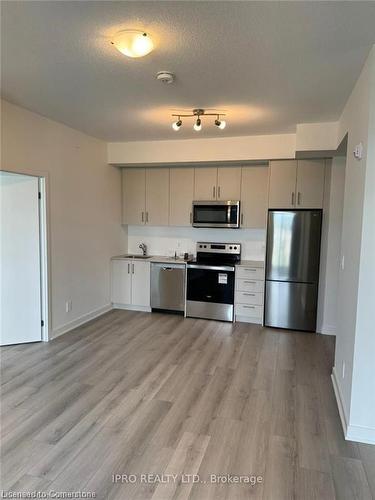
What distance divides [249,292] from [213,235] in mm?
1182

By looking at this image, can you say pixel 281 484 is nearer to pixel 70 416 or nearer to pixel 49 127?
pixel 70 416

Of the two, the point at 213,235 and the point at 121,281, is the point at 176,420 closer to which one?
the point at 121,281

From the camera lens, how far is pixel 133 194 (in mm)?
5590

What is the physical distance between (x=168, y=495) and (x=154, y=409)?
0.86 metres

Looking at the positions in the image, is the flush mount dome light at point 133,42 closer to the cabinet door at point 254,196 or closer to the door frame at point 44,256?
the door frame at point 44,256

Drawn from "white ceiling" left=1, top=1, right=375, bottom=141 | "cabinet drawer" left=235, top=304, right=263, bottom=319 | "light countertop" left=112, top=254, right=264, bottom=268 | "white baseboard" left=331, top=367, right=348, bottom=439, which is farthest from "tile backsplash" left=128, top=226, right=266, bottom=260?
"white baseboard" left=331, top=367, right=348, bottom=439

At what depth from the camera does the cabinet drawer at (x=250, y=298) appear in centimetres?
480

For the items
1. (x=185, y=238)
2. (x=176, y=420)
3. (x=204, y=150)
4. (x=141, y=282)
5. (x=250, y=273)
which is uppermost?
(x=204, y=150)

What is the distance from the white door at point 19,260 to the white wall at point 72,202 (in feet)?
0.58

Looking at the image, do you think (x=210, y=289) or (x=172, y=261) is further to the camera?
(x=172, y=261)

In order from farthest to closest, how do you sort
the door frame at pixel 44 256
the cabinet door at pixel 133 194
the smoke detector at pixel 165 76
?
the cabinet door at pixel 133 194 < the door frame at pixel 44 256 < the smoke detector at pixel 165 76

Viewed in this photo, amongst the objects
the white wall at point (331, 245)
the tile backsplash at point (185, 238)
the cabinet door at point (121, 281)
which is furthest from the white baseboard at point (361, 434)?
the cabinet door at point (121, 281)

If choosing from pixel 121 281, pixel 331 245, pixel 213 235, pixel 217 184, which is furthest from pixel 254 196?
pixel 121 281

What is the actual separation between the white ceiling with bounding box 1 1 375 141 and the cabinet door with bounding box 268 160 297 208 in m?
0.84
